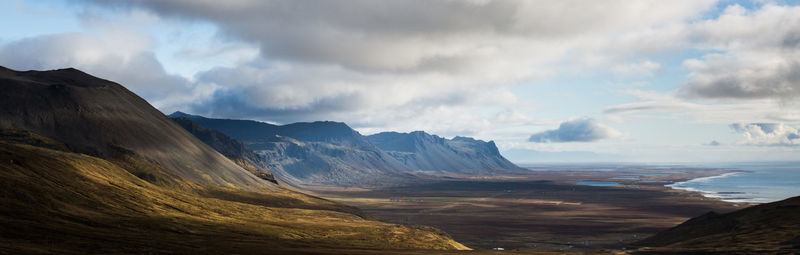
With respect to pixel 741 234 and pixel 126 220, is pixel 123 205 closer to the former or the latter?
pixel 126 220

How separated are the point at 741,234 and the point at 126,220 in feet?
382

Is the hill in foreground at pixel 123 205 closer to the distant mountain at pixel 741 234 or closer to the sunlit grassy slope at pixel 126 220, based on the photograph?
the sunlit grassy slope at pixel 126 220

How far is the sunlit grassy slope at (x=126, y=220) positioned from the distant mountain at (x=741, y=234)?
49759 millimetres

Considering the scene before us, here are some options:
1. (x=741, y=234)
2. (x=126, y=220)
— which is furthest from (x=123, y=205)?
(x=741, y=234)

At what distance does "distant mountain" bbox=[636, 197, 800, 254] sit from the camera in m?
91.6

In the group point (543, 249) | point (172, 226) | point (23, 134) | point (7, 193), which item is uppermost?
point (23, 134)

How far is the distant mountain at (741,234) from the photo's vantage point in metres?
91.6

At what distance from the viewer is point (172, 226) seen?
7781cm

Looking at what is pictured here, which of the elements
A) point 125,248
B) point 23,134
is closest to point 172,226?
point 125,248

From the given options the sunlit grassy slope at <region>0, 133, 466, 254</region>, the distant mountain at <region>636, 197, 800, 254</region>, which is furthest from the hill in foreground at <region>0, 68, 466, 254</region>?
the distant mountain at <region>636, 197, 800, 254</region>

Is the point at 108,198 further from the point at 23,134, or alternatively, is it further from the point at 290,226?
the point at 23,134

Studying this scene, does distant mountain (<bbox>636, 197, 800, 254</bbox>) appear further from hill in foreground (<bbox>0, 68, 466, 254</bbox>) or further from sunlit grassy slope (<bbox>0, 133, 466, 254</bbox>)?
hill in foreground (<bbox>0, 68, 466, 254</bbox>)

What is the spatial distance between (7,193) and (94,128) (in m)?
136

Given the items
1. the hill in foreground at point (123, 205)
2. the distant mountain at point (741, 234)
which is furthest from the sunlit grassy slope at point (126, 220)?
the distant mountain at point (741, 234)
